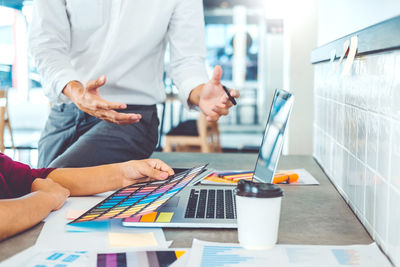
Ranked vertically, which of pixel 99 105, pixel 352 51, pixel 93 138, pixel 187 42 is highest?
pixel 187 42

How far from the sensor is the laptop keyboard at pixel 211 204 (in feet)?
2.97

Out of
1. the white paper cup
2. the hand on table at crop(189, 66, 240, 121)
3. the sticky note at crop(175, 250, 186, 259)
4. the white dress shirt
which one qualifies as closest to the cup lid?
the white paper cup

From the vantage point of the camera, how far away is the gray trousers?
1513mm

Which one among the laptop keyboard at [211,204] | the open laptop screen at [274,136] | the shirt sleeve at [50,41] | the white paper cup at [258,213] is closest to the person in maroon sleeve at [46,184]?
the laptop keyboard at [211,204]

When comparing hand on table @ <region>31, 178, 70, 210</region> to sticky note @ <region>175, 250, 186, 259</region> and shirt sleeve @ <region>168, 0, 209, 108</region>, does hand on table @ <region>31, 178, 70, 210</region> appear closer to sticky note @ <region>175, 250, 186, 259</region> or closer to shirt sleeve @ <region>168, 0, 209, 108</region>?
sticky note @ <region>175, 250, 186, 259</region>

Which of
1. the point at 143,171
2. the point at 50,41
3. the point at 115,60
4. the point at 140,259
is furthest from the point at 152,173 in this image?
the point at 50,41

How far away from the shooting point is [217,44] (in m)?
8.79

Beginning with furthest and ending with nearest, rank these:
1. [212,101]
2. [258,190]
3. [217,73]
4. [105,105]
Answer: [212,101]
[105,105]
[217,73]
[258,190]

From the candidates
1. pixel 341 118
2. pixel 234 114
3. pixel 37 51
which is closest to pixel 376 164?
pixel 341 118

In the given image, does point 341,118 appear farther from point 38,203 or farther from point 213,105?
point 38,203

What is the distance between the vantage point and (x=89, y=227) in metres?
0.84

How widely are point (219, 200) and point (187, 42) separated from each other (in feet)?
3.00

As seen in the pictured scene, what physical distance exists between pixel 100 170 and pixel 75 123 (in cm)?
62

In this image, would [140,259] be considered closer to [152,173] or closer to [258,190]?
[258,190]
